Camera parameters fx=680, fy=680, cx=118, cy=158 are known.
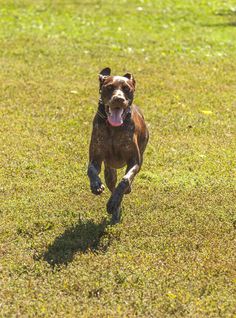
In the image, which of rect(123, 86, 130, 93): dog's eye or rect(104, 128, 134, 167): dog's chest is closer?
rect(123, 86, 130, 93): dog's eye

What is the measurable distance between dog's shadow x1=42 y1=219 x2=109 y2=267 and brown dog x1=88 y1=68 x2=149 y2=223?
37cm

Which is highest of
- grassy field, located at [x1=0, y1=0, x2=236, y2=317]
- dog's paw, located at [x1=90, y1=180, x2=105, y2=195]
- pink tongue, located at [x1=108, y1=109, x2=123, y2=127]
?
pink tongue, located at [x1=108, y1=109, x2=123, y2=127]

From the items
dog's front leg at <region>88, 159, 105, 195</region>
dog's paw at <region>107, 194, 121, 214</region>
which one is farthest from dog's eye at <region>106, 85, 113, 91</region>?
dog's paw at <region>107, 194, 121, 214</region>

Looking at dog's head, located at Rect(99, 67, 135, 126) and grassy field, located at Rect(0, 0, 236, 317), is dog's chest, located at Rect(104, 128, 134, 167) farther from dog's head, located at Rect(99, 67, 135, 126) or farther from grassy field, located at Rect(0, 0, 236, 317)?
grassy field, located at Rect(0, 0, 236, 317)

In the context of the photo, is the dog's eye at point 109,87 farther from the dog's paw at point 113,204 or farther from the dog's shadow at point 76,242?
the dog's shadow at point 76,242

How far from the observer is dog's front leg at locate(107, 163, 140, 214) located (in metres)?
8.31

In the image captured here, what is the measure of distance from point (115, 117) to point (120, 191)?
0.92 metres

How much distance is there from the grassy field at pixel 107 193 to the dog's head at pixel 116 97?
5.01 ft

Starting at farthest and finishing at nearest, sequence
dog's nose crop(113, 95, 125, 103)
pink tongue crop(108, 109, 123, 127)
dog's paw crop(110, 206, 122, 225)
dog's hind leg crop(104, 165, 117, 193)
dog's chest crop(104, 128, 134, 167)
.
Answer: dog's hind leg crop(104, 165, 117, 193)
dog's paw crop(110, 206, 122, 225)
dog's chest crop(104, 128, 134, 167)
pink tongue crop(108, 109, 123, 127)
dog's nose crop(113, 95, 125, 103)

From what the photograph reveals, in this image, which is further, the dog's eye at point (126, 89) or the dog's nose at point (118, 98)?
the dog's eye at point (126, 89)

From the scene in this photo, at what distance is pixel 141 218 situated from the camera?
937 cm

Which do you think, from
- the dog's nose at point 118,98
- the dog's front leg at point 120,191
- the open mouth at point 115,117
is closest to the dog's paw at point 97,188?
the dog's front leg at point 120,191

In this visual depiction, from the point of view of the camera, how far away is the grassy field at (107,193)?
727 cm

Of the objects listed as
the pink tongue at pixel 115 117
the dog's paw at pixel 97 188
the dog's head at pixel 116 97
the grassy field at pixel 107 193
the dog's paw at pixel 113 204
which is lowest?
the grassy field at pixel 107 193
